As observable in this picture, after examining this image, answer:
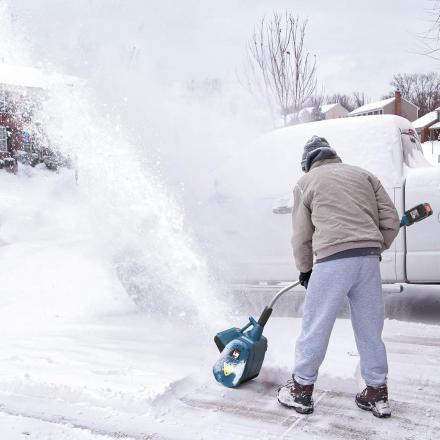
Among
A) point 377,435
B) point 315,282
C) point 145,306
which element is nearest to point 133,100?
point 145,306

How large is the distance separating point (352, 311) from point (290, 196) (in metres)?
2.20

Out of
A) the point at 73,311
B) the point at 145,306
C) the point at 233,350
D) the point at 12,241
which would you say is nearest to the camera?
the point at 233,350

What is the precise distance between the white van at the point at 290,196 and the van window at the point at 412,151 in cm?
1

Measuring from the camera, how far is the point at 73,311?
5812 mm

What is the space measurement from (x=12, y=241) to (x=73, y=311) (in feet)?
17.6

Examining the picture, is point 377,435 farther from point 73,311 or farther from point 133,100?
point 133,100

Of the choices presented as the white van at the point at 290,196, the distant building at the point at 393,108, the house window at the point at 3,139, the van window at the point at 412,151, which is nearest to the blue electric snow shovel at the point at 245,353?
the white van at the point at 290,196

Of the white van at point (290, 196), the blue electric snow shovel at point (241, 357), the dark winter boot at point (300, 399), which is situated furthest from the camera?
the white van at point (290, 196)

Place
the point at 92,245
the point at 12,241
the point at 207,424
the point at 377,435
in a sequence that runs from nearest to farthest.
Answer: the point at 377,435 < the point at 207,424 < the point at 92,245 < the point at 12,241

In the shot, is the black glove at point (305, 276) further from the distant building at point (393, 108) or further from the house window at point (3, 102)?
the distant building at point (393, 108)

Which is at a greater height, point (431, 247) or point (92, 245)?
point (431, 247)

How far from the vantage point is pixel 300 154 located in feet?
17.9

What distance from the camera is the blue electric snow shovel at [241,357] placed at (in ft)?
11.2

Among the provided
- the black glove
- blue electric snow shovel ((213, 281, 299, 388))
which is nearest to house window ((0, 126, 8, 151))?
blue electric snow shovel ((213, 281, 299, 388))
